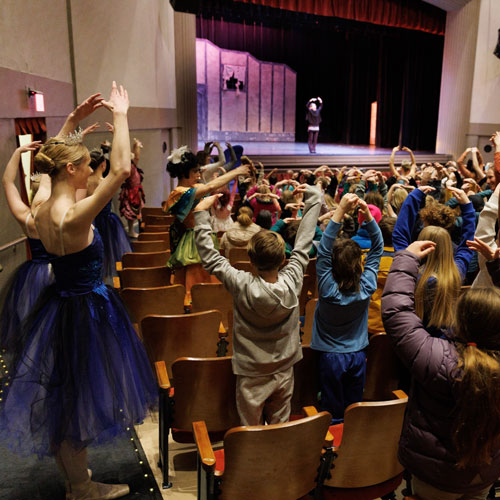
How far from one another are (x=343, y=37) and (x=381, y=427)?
60.8 feet

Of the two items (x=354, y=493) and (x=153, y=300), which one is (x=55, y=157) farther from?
(x=354, y=493)

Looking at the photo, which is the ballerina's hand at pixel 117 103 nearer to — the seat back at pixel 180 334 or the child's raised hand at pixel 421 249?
the seat back at pixel 180 334

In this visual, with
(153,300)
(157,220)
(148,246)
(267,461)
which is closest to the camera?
(267,461)

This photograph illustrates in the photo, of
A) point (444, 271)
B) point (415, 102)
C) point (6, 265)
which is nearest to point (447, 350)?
point (444, 271)

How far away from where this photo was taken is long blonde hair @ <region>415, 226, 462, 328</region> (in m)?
2.14

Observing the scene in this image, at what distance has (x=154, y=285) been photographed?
3.75 meters

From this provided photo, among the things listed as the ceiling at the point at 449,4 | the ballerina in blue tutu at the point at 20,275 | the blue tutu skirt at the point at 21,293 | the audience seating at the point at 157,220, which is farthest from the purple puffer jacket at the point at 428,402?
the ceiling at the point at 449,4

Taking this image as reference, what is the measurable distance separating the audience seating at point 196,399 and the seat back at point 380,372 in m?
0.78

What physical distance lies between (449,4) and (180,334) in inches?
518

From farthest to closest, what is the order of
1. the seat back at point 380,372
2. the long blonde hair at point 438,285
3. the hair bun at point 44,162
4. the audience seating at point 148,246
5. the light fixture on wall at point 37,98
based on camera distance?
1. the audience seating at point 148,246
2. the light fixture on wall at point 37,98
3. the seat back at point 380,372
4. the long blonde hair at point 438,285
5. the hair bun at point 44,162

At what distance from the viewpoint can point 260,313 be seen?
6.81 feet

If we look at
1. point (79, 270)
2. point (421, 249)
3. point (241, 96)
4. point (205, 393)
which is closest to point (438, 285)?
point (421, 249)

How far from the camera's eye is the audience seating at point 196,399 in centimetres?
221

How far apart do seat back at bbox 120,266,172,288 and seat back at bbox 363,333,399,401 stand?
1.78 m
